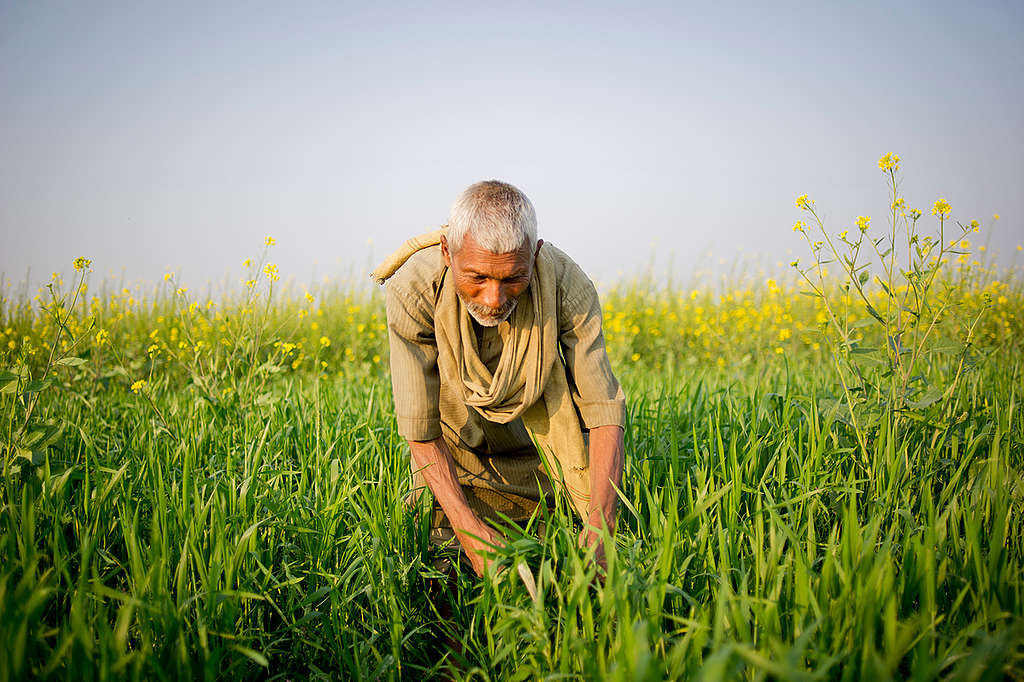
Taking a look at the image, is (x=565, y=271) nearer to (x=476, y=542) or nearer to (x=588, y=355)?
(x=588, y=355)

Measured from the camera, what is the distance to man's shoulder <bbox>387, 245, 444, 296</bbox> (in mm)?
2104

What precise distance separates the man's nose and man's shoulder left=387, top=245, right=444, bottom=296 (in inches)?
10.3

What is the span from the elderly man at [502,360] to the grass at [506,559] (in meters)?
0.17

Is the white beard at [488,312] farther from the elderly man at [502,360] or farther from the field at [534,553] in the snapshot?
the field at [534,553]

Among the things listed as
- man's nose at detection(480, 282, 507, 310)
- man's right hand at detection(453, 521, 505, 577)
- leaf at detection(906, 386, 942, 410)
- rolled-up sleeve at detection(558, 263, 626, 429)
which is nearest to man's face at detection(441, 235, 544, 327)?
man's nose at detection(480, 282, 507, 310)

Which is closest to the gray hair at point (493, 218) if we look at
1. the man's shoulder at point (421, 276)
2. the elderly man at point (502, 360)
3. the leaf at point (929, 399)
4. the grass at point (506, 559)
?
the elderly man at point (502, 360)

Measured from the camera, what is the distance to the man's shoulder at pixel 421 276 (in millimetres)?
2104

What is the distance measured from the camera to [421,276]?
6.94 feet

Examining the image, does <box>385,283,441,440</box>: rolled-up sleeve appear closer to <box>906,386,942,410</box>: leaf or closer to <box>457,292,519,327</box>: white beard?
<box>457,292,519,327</box>: white beard

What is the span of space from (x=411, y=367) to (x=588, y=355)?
1.92 feet

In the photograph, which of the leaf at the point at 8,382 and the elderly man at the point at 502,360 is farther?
the leaf at the point at 8,382

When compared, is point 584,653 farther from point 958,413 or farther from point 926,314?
point 958,413

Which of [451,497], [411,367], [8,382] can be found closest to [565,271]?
[411,367]

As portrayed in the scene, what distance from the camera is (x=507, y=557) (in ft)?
5.99
